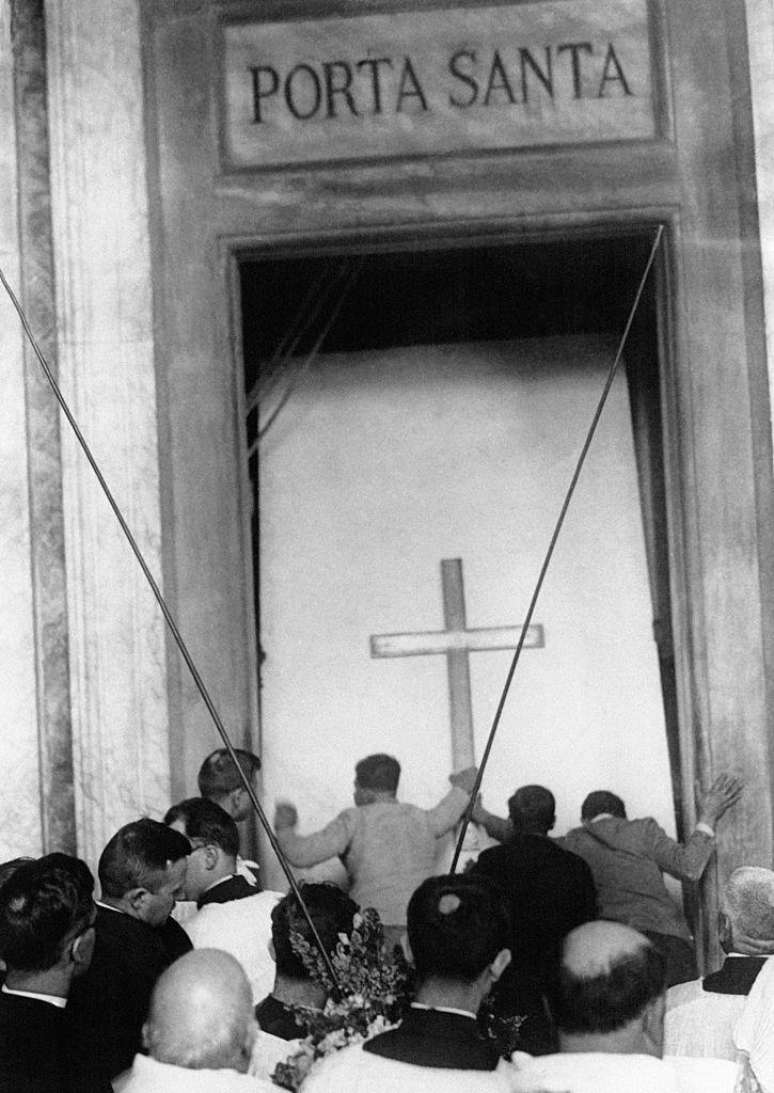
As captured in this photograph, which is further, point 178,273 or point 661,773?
point 661,773

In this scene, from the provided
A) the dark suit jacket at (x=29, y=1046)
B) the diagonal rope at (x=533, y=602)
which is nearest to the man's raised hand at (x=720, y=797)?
the diagonal rope at (x=533, y=602)

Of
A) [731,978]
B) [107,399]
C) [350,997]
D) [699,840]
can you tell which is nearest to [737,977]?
[731,978]

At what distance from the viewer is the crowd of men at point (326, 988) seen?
3.25 metres

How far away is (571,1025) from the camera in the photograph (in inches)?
129

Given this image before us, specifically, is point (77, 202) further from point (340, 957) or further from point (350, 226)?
point (340, 957)

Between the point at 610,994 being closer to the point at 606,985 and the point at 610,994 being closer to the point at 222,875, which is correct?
the point at 606,985

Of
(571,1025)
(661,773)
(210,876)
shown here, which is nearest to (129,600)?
(210,876)

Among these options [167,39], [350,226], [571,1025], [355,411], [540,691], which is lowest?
[571,1025]

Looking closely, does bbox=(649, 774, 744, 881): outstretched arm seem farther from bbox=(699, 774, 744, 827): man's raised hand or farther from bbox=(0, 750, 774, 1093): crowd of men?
bbox=(0, 750, 774, 1093): crowd of men

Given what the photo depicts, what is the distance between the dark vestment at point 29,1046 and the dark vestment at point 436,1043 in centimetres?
74

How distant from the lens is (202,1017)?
3.25 metres

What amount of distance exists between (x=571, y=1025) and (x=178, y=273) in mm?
4623

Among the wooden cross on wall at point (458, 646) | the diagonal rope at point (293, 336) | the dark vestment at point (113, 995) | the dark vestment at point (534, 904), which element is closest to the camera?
the dark vestment at point (113, 995)

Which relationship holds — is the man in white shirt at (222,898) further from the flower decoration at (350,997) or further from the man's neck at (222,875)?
the flower decoration at (350,997)
